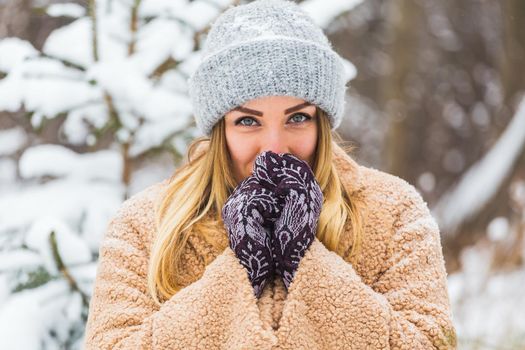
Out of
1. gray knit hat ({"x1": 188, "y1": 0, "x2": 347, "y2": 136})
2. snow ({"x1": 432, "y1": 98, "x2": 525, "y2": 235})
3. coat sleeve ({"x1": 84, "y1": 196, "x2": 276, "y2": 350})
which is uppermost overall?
gray knit hat ({"x1": 188, "y1": 0, "x2": 347, "y2": 136})

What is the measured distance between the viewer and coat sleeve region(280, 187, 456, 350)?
167 centimetres

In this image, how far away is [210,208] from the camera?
6.61 feet

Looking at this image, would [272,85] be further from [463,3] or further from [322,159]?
[463,3]

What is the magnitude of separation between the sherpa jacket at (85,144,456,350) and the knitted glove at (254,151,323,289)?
0.13 feet

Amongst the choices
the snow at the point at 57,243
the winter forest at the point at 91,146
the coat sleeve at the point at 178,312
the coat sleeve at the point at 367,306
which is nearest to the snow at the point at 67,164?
the winter forest at the point at 91,146

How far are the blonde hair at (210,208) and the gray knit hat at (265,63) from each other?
80 mm

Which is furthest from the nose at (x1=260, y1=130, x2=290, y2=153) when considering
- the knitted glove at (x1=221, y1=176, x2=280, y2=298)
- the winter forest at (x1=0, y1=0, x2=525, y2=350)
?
the winter forest at (x1=0, y1=0, x2=525, y2=350)

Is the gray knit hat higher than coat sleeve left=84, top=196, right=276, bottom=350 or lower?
higher

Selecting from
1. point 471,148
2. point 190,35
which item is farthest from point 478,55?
point 190,35

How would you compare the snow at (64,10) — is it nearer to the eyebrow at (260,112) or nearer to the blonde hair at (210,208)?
the blonde hair at (210,208)

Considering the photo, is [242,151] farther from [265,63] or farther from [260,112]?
[265,63]

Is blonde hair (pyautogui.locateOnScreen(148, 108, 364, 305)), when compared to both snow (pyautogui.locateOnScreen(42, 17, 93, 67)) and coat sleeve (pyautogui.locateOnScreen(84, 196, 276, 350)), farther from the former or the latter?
snow (pyautogui.locateOnScreen(42, 17, 93, 67))

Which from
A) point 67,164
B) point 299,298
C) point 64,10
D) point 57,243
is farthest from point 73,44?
point 299,298

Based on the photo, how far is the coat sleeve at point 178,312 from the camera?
5.50 ft
